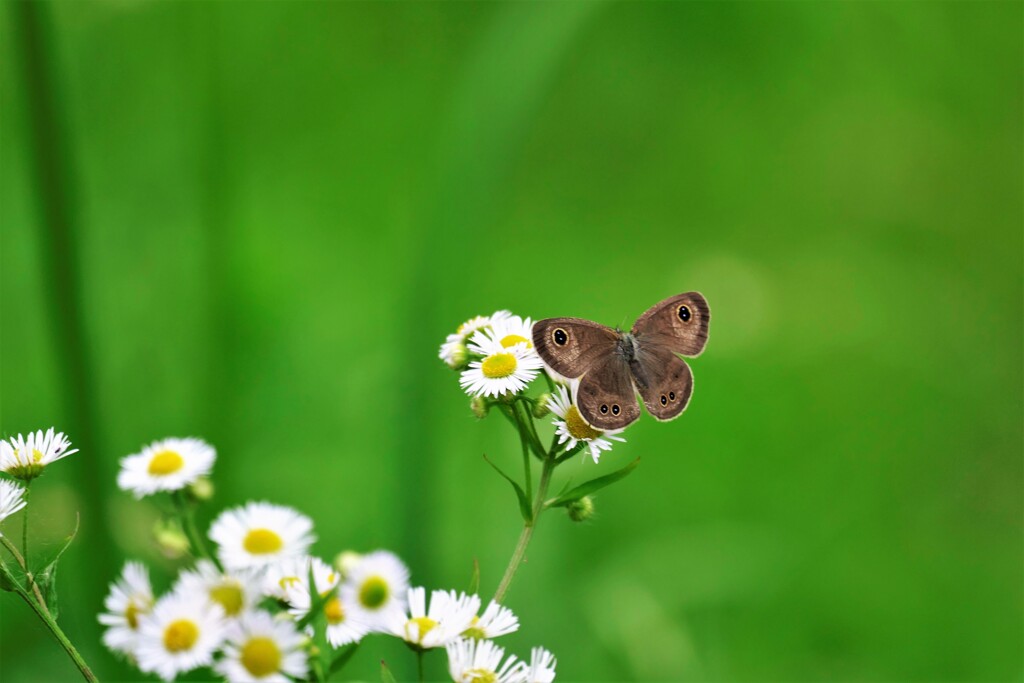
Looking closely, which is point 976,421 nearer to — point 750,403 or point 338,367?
point 750,403

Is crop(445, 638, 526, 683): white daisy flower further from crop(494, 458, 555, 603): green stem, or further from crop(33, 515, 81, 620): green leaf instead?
crop(33, 515, 81, 620): green leaf

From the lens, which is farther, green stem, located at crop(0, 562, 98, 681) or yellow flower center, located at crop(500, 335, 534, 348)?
yellow flower center, located at crop(500, 335, 534, 348)

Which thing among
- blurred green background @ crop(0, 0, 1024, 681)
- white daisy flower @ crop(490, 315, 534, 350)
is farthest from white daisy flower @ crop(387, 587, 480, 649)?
blurred green background @ crop(0, 0, 1024, 681)

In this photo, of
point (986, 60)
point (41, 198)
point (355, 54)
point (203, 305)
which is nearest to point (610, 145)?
point (355, 54)

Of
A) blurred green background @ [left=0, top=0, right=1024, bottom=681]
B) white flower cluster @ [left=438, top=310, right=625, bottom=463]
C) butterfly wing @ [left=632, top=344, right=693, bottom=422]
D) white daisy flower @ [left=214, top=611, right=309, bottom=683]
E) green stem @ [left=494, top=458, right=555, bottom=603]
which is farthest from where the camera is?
blurred green background @ [left=0, top=0, right=1024, bottom=681]

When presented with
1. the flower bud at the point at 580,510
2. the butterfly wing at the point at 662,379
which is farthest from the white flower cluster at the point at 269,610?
the butterfly wing at the point at 662,379

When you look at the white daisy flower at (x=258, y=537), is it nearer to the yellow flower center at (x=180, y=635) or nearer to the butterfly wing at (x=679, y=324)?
the yellow flower center at (x=180, y=635)
